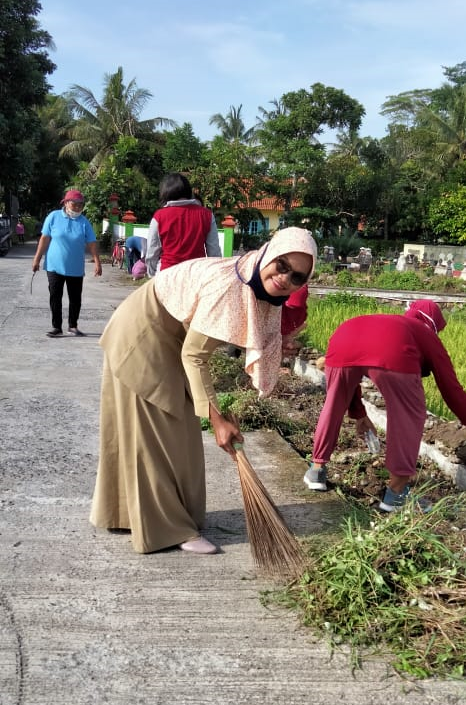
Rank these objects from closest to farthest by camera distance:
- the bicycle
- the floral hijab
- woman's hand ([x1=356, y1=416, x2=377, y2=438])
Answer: the floral hijab, woman's hand ([x1=356, y1=416, x2=377, y2=438]), the bicycle

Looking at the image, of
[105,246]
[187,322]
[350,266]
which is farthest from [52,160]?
[187,322]

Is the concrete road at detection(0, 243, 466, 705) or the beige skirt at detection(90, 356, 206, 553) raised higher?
the beige skirt at detection(90, 356, 206, 553)

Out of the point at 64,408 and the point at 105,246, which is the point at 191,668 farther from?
the point at 105,246

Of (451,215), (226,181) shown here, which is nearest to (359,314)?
(226,181)

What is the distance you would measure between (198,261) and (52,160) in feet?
141

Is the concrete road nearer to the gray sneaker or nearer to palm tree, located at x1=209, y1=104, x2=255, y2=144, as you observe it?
the gray sneaker

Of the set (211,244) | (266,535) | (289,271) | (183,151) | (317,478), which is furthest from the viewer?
(183,151)

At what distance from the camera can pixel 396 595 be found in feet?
8.77

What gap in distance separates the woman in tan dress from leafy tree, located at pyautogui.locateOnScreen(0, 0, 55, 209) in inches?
895

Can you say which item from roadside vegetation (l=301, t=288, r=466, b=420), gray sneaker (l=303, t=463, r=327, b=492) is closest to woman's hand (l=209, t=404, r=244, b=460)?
gray sneaker (l=303, t=463, r=327, b=492)

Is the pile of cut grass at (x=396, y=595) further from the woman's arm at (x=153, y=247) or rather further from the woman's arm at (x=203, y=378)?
the woman's arm at (x=153, y=247)

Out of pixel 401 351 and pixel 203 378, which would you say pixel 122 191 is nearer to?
pixel 401 351

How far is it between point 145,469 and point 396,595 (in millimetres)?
1153

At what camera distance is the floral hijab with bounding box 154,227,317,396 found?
2557 mm
